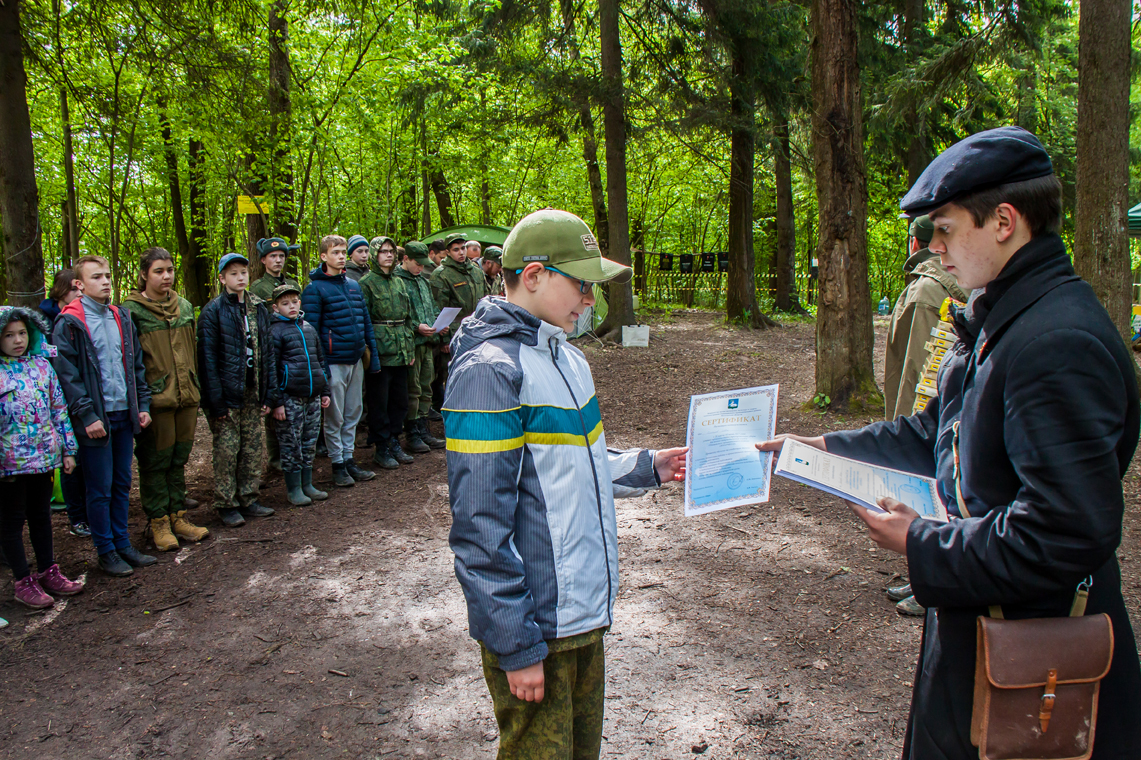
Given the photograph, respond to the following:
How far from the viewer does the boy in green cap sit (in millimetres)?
1769

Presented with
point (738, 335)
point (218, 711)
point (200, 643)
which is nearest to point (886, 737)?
point (218, 711)

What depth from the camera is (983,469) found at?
1.51m

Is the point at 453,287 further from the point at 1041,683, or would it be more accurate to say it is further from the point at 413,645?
the point at 1041,683

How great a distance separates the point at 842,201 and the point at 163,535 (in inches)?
276

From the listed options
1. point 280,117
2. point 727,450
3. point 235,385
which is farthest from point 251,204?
point 727,450

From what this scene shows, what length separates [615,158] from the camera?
531 inches

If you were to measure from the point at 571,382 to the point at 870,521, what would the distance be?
83cm

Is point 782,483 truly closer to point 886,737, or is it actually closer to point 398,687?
point 886,737

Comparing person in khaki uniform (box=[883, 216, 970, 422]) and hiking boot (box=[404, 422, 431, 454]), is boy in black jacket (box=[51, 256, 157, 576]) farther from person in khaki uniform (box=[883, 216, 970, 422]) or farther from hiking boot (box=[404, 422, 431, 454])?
person in khaki uniform (box=[883, 216, 970, 422])

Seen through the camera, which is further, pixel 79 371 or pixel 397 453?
pixel 397 453

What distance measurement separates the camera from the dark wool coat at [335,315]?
664cm

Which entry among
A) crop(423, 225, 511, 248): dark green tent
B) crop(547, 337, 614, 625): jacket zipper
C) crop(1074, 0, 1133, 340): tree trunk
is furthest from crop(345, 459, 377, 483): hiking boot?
crop(423, 225, 511, 248): dark green tent

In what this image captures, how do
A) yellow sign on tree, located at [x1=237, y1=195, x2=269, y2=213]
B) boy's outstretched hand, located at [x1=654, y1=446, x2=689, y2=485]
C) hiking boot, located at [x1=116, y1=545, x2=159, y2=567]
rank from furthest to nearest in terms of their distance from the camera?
yellow sign on tree, located at [x1=237, y1=195, x2=269, y2=213] → hiking boot, located at [x1=116, y1=545, x2=159, y2=567] → boy's outstretched hand, located at [x1=654, y1=446, x2=689, y2=485]

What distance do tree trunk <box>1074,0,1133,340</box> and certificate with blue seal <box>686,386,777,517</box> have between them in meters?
6.67
